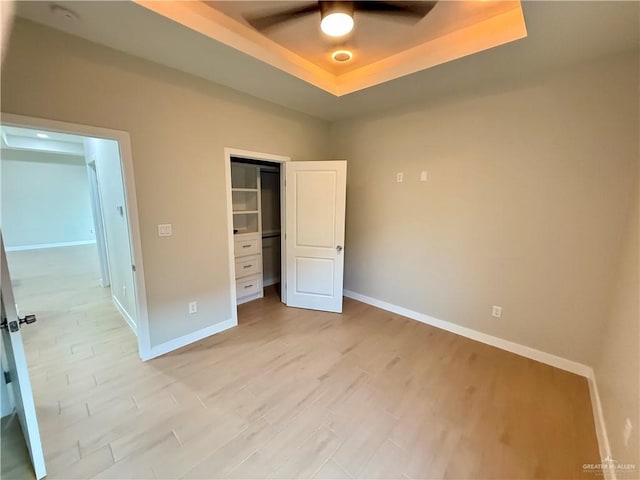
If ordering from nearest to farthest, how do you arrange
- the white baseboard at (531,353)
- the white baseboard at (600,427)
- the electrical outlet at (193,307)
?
the white baseboard at (600,427)
the white baseboard at (531,353)
the electrical outlet at (193,307)

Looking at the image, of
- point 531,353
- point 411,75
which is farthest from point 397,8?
point 531,353

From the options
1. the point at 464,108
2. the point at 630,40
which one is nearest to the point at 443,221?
the point at 464,108

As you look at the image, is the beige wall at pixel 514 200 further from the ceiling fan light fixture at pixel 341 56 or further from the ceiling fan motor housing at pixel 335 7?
the ceiling fan motor housing at pixel 335 7

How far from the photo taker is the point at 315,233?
3.49 metres

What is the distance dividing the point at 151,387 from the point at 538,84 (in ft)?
13.8

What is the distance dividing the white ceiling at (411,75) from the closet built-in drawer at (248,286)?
2.46 meters

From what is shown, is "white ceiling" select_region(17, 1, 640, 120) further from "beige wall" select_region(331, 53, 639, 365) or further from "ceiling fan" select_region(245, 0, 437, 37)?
"ceiling fan" select_region(245, 0, 437, 37)

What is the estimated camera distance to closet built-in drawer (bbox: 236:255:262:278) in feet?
12.4

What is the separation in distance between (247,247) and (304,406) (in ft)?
7.94

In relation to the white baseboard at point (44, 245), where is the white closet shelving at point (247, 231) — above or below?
above

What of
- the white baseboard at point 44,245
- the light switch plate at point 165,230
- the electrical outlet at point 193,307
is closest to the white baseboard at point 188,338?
the electrical outlet at point 193,307

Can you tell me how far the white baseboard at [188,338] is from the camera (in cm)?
255

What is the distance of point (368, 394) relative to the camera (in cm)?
209

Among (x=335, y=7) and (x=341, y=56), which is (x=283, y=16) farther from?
(x=341, y=56)
